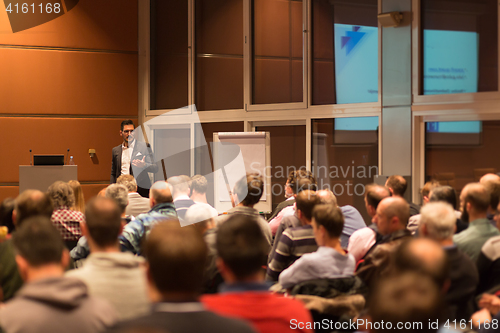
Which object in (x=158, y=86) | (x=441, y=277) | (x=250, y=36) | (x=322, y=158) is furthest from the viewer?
(x=158, y=86)

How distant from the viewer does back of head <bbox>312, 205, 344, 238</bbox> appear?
2584mm

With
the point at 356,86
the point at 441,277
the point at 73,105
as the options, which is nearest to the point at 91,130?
the point at 73,105

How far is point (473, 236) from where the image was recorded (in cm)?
269

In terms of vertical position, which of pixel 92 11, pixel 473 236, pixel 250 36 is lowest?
pixel 473 236

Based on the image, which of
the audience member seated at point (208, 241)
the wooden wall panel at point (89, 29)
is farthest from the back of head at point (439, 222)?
the wooden wall panel at point (89, 29)

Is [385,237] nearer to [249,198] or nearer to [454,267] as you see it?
[454,267]

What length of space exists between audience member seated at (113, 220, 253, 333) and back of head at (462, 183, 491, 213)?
6.84 ft

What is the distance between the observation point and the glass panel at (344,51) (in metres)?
5.57

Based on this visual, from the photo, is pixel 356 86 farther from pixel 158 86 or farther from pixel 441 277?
pixel 441 277

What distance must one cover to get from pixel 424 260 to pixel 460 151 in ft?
12.6

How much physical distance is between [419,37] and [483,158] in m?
1.47

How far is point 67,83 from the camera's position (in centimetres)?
706

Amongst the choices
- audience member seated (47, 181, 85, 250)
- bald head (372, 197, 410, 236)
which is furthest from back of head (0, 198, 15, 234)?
bald head (372, 197, 410, 236)

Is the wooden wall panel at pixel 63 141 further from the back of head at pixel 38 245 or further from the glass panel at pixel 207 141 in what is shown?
the back of head at pixel 38 245
